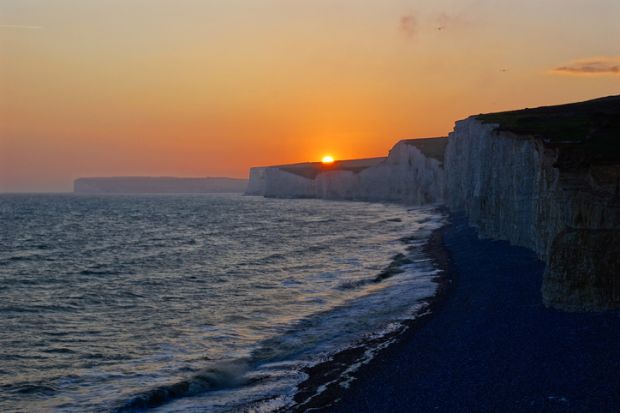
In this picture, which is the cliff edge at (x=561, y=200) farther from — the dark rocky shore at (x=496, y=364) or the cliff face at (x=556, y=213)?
the dark rocky shore at (x=496, y=364)

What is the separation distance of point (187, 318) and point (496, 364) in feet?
41.7

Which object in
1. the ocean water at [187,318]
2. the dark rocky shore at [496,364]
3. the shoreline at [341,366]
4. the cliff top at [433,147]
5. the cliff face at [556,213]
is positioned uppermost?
the cliff top at [433,147]

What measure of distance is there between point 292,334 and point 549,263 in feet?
Answer: 27.4

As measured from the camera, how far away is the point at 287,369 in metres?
17.3

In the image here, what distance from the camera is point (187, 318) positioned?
24062mm

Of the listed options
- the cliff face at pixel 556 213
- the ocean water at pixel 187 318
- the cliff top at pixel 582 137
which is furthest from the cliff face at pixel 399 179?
the ocean water at pixel 187 318

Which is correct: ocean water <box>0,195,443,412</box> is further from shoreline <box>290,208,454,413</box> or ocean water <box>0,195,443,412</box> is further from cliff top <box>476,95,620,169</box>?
cliff top <box>476,95,620,169</box>

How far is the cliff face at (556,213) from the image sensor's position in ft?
57.0

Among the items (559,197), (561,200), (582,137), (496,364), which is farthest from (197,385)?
(582,137)

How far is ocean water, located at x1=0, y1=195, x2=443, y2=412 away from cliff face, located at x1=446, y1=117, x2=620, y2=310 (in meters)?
5.18

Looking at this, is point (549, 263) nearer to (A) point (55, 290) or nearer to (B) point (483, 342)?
(B) point (483, 342)

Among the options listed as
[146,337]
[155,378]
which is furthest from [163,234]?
[155,378]

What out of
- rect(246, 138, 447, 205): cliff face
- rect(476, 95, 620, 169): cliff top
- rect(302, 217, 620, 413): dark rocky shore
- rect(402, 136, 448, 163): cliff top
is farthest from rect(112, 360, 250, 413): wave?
rect(402, 136, 448, 163): cliff top

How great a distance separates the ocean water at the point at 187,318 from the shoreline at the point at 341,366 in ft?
1.28
